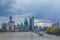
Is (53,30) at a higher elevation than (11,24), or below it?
below

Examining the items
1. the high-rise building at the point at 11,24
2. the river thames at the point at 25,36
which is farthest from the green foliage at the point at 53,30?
the high-rise building at the point at 11,24

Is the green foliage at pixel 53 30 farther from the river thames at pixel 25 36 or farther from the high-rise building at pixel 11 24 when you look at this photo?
the high-rise building at pixel 11 24

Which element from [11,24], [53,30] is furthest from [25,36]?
[53,30]

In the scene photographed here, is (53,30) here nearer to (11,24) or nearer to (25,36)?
(25,36)

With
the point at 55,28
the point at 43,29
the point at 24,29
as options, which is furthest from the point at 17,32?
the point at 55,28

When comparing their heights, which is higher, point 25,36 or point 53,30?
point 53,30

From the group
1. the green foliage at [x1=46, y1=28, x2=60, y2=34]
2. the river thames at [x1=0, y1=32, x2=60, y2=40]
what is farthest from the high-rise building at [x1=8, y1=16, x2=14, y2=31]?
the green foliage at [x1=46, y1=28, x2=60, y2=34]

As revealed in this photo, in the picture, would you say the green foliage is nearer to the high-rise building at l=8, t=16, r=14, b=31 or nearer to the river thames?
the river thames

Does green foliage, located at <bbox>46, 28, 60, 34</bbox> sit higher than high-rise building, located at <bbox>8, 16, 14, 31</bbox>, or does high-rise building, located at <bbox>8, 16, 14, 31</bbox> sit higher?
high-rise building, located at <bbox>8, 16, 14, 31</bbox>

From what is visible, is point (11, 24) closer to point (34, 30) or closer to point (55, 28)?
point (34, 30)

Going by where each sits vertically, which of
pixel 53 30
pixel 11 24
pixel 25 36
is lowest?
pixel 25 36

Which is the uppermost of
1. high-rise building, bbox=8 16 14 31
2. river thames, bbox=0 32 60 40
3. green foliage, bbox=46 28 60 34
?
high-rise building, bbox=8 16 14 31
